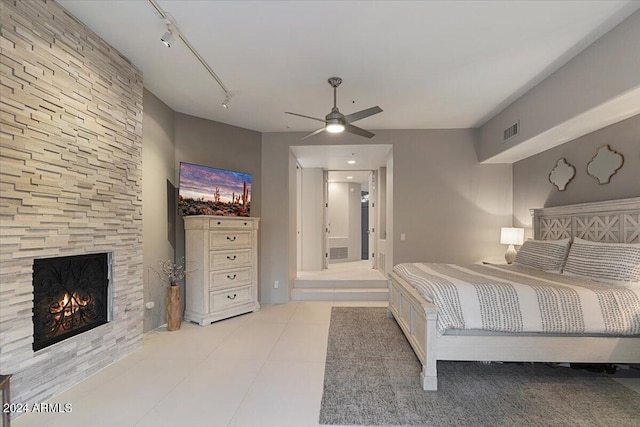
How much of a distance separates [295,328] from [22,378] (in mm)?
2432

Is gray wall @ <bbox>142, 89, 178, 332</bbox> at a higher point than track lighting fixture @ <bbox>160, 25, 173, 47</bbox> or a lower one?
lower

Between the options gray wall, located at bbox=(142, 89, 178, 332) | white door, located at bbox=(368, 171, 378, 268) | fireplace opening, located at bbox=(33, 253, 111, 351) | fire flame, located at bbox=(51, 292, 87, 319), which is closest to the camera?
fireplace opening, located at bbox=(33, 253, 111, 351)

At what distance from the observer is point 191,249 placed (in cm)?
392

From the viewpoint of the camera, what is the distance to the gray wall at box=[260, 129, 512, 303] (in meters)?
4.88

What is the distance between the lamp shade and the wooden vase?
4712mm

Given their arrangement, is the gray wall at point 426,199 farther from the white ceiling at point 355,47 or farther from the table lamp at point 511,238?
the white ceiling at point 355,47

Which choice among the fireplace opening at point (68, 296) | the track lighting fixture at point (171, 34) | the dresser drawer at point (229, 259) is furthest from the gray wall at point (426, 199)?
the fireplace opening at point (68, 296)

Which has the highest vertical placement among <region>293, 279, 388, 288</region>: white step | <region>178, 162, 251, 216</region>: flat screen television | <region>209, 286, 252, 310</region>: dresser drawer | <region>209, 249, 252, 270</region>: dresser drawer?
<region>178, 162, 251, 216</region>: flat screen television

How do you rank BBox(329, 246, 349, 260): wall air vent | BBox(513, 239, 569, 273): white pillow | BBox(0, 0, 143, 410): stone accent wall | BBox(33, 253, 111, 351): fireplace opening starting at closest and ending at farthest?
BBox(0, 0, 143, 410): stone accent wall → BBox(33, 253, 111, 351): fireplace opening → BBox(513, 239, 569, 273): white pillow → BBox(329, 246, 349, 260): wall air vent

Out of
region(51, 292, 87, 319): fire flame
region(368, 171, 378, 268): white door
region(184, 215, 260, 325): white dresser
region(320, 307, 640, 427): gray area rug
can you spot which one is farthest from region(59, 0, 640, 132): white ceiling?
region(368, 171, 378, 268): white door

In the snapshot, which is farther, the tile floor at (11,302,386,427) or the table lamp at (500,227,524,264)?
the table lamp at (500,227,524,264)

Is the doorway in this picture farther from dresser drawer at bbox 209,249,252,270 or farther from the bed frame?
the bed frame

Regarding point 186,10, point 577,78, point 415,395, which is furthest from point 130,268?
point 577,78

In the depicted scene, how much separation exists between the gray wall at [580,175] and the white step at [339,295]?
8.20ft
